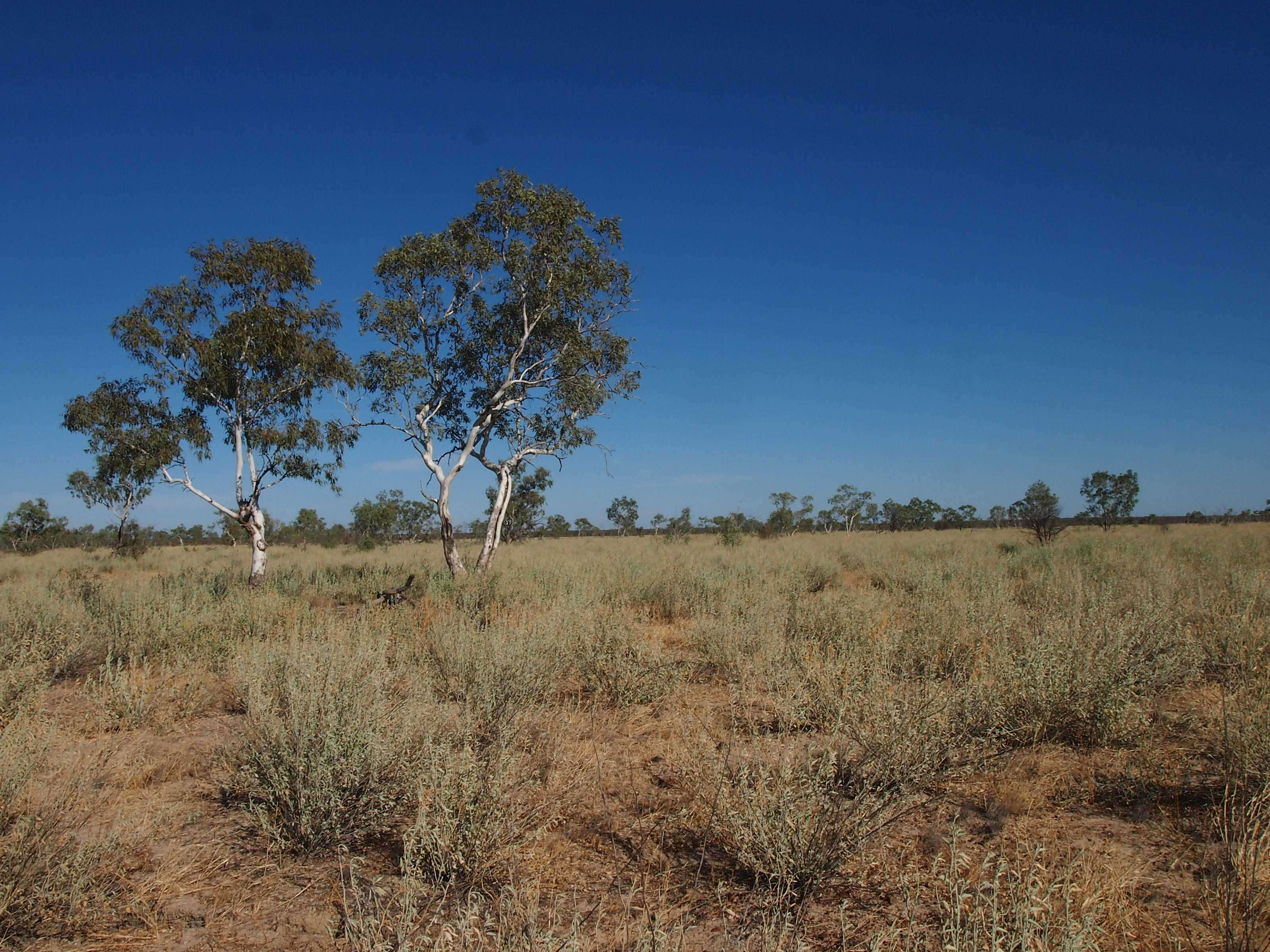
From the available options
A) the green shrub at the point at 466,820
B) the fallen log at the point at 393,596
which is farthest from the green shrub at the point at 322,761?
the fallen log at the point at 393,596

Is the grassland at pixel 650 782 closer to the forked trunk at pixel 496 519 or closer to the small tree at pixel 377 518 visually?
the forked trunk at pixel 496 519

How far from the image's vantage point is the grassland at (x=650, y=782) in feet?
8.98

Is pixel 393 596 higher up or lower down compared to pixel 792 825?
higher up

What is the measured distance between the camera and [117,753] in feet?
15.4

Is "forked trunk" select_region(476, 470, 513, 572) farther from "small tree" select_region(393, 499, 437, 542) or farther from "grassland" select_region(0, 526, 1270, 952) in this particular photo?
"small tree" select_region(393, 499, 437, 542)

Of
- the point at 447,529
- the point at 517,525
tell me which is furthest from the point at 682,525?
the point at 447,529

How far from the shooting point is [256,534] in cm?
1163

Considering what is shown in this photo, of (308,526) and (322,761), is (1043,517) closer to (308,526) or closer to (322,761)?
(322,761)

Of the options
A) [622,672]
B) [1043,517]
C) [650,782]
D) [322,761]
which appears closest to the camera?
[322,761]

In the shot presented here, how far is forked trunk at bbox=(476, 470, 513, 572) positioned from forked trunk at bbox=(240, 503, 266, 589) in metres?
3.96

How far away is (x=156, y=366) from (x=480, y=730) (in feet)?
36.1

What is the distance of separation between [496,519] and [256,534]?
4.42 metres

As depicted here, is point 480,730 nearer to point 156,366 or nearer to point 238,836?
point 238,836

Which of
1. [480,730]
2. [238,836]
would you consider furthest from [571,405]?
[238,836]
